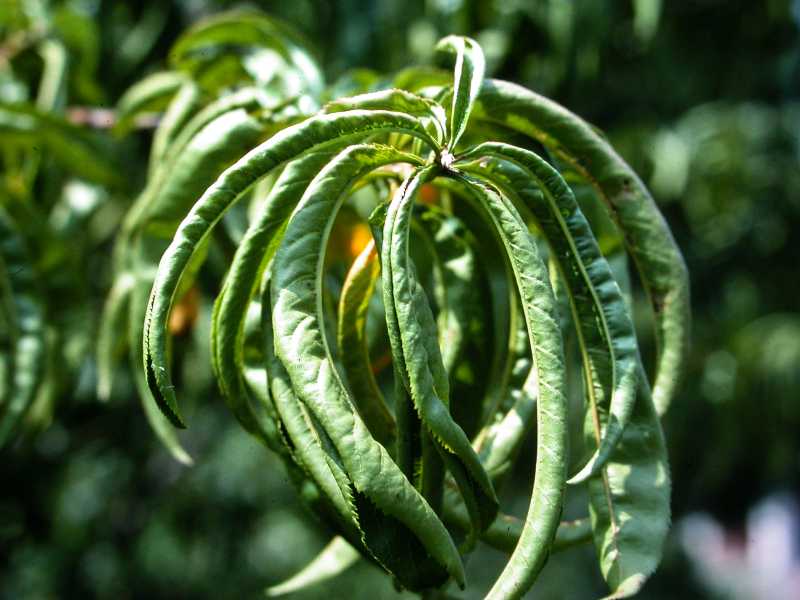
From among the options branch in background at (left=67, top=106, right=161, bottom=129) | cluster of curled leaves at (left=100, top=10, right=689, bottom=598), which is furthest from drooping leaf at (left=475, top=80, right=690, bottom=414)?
branch in background at (left=67, top=106, right=161, bottom=129)

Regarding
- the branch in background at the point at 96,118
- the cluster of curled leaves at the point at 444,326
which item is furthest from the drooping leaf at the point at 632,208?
the branch in background at the point at 96,118

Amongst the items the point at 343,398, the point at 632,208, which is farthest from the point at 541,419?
the point at 632,208

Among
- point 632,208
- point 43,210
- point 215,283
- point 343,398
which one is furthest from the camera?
point 215,283

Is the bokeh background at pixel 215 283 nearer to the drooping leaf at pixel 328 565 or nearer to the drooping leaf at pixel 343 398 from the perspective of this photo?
Answer: the drooping leaf at pixel 328 565

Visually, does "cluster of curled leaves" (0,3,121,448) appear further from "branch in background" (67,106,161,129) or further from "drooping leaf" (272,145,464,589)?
"drooping leaf" (272,145,464,589)

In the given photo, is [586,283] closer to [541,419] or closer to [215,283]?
[541,419]

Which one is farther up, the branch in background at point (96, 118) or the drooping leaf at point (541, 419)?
the branch in background at point (96, 118)

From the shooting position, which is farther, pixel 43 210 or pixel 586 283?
pixel 43 210
